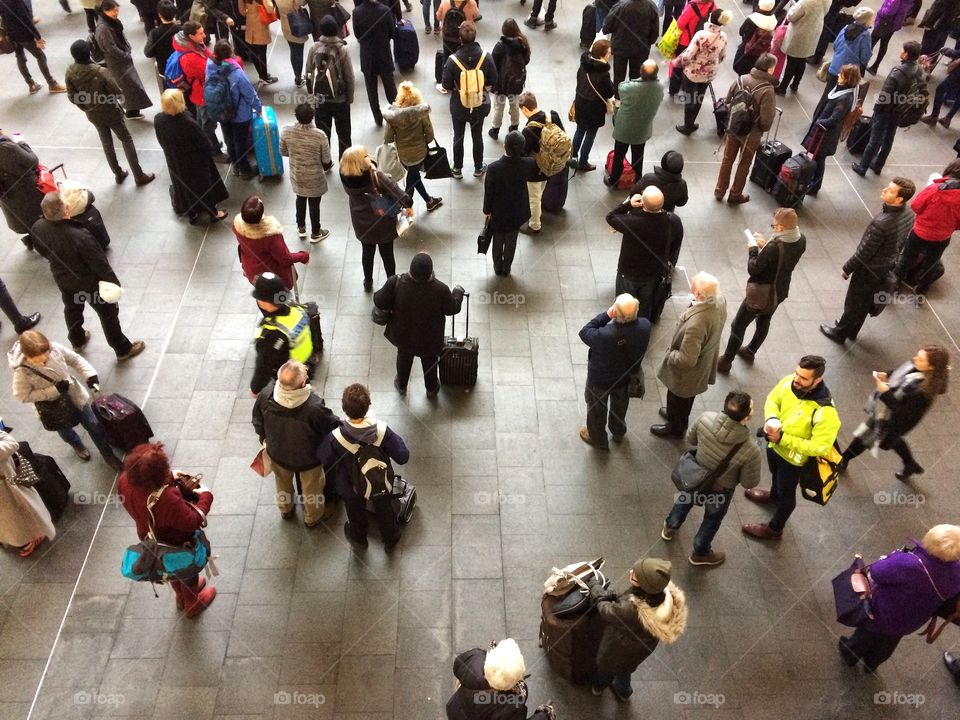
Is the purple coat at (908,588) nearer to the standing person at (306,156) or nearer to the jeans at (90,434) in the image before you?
the jeans at (90,434)

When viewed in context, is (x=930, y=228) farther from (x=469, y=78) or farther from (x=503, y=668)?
(x=503, y=668)

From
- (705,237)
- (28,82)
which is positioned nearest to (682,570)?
(705,237)

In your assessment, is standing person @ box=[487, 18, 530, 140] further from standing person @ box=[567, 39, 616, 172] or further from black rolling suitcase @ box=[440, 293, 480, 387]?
black rolling suitcase @ box=[440, 293, 480, 387]

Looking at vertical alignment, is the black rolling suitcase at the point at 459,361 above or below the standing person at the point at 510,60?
below

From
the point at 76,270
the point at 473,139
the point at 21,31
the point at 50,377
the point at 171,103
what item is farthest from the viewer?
the point at 21,31

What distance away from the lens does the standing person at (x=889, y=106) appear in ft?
31.5

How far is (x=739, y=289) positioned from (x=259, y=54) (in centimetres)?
822

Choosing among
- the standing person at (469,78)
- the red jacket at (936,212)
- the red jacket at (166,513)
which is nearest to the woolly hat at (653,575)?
the red jacket at (166,513)

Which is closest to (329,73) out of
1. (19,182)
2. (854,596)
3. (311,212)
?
(311,212)

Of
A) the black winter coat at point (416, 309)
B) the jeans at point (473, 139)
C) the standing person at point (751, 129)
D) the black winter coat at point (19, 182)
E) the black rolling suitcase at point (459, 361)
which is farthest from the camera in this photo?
the jeans at point (473, 139)

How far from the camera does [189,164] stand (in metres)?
8.95

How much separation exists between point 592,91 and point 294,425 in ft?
20.3

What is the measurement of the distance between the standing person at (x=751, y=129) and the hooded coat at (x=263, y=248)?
→ 5667mm

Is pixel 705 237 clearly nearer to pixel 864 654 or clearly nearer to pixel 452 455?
A: pixel 452 455
